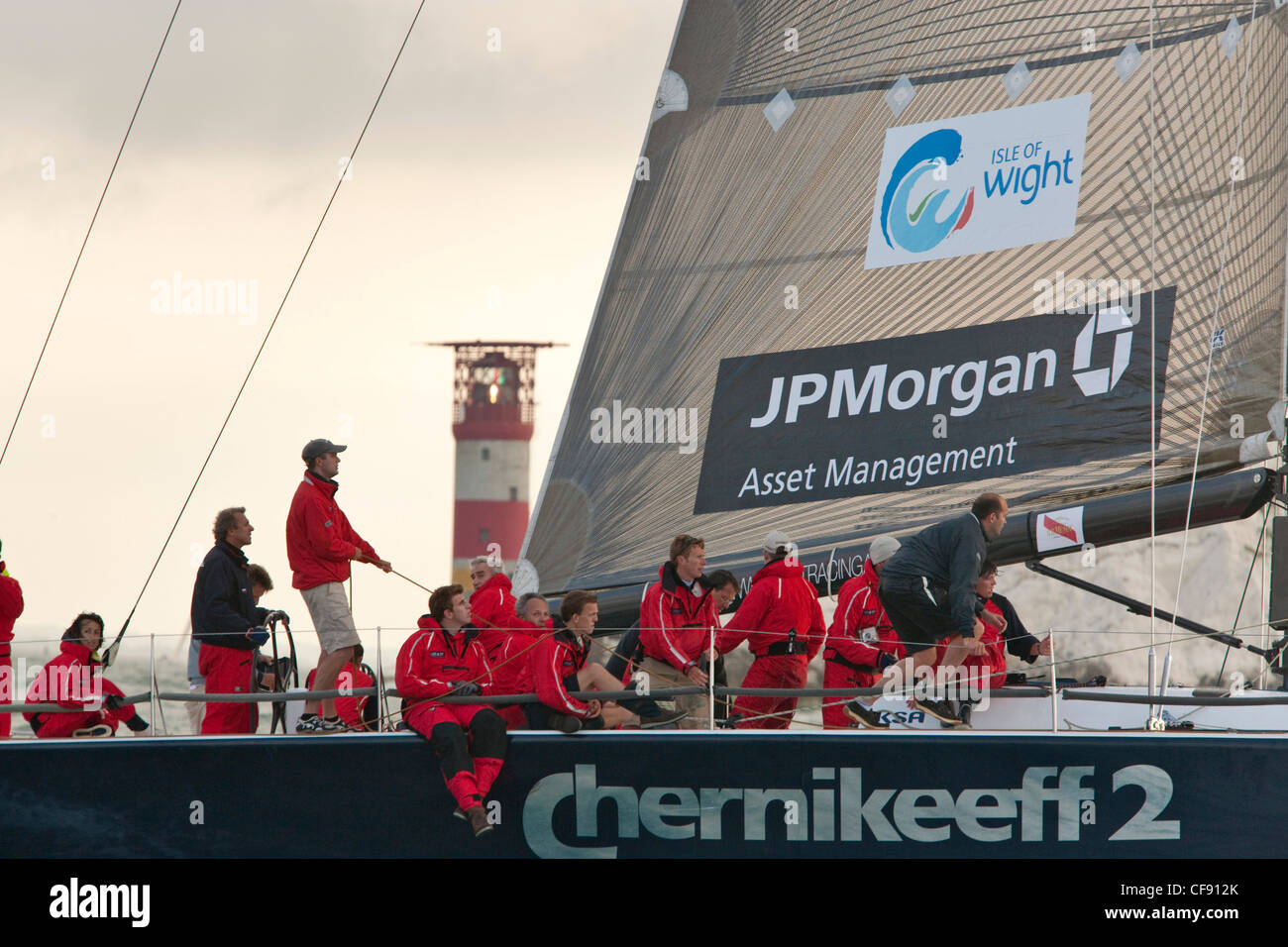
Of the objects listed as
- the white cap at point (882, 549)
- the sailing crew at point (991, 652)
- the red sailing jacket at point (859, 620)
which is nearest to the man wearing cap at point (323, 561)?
the red sailing jacket at point (859, 620)

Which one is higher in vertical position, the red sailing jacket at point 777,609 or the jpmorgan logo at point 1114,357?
the jpmorgan logo at point 1114,357

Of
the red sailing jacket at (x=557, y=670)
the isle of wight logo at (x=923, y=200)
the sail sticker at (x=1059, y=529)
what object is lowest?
the red sailing jacket at (x=557, y=670)

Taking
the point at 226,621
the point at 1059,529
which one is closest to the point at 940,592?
the point at 1059,529

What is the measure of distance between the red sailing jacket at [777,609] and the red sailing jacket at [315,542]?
4.92 ft

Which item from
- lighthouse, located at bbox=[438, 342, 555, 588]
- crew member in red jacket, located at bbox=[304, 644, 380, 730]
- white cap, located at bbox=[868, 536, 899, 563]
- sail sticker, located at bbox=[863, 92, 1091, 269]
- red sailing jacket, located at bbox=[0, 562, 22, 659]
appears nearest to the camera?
crew member in red jacket, located at bbox=[304, 644, 380, 730]

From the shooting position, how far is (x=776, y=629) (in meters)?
7.45

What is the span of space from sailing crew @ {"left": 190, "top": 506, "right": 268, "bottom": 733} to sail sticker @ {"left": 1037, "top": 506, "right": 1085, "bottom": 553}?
10.6ft

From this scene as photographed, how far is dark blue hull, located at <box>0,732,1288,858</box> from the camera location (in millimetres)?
6961

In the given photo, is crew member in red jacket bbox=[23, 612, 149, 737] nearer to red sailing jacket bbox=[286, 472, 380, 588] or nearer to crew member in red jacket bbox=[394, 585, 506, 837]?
red sailing jacket bbox=[286, 472, 380, 588]

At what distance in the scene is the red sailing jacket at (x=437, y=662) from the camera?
7.13 metres

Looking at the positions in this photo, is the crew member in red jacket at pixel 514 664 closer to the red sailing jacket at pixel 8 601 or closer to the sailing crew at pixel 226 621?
the sailing crew at pixel 226 621

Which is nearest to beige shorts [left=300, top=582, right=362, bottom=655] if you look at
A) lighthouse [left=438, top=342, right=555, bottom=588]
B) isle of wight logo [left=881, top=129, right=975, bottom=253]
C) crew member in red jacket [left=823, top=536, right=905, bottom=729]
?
crew member in red jacket [left=823, top=536, right=905, bottom=729]
